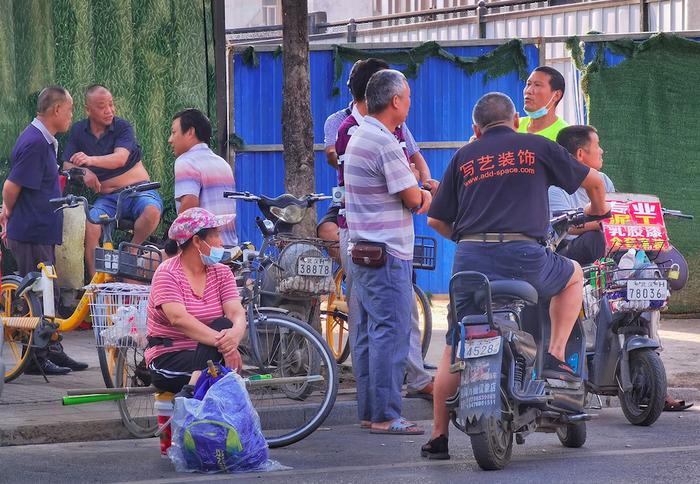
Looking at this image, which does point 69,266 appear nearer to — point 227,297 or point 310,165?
point 310,165

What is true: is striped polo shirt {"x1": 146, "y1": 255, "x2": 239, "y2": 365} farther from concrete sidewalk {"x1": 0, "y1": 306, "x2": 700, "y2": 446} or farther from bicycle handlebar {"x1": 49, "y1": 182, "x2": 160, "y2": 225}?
bicycle handlebar {"x1": 49, "y1": 182, "x2": 160, "y2": 225}

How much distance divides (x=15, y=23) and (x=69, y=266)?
2.63 metres

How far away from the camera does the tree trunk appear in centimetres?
1013

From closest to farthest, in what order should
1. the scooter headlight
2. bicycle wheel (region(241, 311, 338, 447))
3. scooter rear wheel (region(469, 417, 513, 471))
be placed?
scooter rear wheel (region(469, 417, 513, 471)), bicycle wheel (region(241, 311, 338, 447)), the scooter headlight

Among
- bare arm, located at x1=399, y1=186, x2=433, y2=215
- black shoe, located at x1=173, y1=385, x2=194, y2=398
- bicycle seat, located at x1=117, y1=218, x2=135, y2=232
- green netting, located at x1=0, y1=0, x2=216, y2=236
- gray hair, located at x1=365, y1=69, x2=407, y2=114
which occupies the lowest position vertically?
black shoe, located at x1=173, y1=385, x2=194, y2=398

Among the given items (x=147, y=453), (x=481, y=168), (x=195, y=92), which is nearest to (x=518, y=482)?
(x=481, y=168)

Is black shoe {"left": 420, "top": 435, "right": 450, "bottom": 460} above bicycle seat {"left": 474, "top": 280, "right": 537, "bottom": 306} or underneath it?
underneath

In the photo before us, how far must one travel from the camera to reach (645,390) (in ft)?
27.7

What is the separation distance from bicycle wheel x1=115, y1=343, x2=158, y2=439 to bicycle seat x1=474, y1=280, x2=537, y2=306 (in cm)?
208

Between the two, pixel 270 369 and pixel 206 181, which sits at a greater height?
pixel 206 181

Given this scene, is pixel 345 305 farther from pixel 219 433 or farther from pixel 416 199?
pixel 219 433

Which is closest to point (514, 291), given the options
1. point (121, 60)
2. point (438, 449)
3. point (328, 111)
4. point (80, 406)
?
point (438, 449)

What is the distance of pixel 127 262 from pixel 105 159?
258cm

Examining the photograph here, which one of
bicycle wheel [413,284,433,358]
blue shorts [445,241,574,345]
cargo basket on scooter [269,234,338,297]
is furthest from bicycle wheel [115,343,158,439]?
bicycle wheel [413,284,433,358]
